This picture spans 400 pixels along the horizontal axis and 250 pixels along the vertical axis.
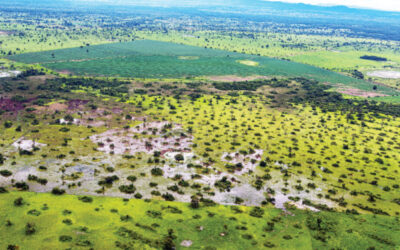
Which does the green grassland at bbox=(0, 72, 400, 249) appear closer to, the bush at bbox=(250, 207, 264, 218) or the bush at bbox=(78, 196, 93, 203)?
the bush at bbox=(250, 207, 264, 218)

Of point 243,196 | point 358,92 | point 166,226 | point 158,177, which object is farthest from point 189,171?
point 358,92

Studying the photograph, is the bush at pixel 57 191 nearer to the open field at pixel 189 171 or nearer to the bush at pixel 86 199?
the open field at pixel 189 171

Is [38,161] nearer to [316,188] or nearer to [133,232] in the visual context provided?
[133,232]

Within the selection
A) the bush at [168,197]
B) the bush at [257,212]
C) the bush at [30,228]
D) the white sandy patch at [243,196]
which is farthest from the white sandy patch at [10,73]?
the bush at [257,212]

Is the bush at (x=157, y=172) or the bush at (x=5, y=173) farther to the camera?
the bush at (x=157, y=172)

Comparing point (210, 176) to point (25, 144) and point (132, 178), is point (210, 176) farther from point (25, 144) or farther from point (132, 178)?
point (25, 144)

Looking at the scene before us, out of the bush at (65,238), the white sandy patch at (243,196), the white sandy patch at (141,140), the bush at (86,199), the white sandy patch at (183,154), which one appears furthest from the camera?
the white sandy patch at (141,140)
